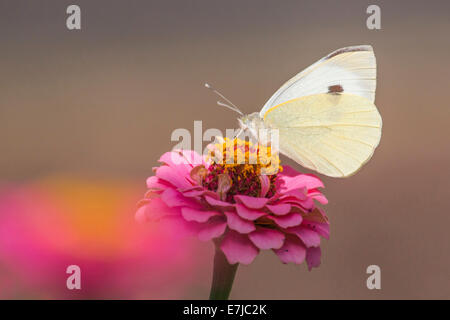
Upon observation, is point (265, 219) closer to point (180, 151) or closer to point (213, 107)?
point (180, 151)

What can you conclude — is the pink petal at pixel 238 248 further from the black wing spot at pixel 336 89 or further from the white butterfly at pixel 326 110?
the black wing spot at pixel 336 89

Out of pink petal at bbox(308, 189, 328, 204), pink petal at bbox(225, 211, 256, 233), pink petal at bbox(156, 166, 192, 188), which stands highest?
pink petal at bbox(156, 166, 192, 188)

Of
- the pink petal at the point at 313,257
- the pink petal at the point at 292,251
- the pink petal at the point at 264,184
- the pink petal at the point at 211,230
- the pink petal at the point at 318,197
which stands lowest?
the pink petal at the point at 313,257

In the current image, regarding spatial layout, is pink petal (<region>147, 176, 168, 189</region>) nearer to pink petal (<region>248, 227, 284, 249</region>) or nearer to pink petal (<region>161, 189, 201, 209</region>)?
pink petal (<region>161, 189, 201, 209</region>)

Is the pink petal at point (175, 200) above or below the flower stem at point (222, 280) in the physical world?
above

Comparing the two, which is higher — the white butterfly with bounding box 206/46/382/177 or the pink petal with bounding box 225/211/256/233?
the white butterfly with bounding box 206/46/382/177

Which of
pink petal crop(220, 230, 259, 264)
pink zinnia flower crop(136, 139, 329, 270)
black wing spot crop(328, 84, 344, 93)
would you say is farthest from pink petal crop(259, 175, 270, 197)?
black wing spot crop(328, 84, 344, 93)

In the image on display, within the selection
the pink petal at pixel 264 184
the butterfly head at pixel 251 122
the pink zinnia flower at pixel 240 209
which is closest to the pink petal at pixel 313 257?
the pink zinnia flower at pixel 240 209
